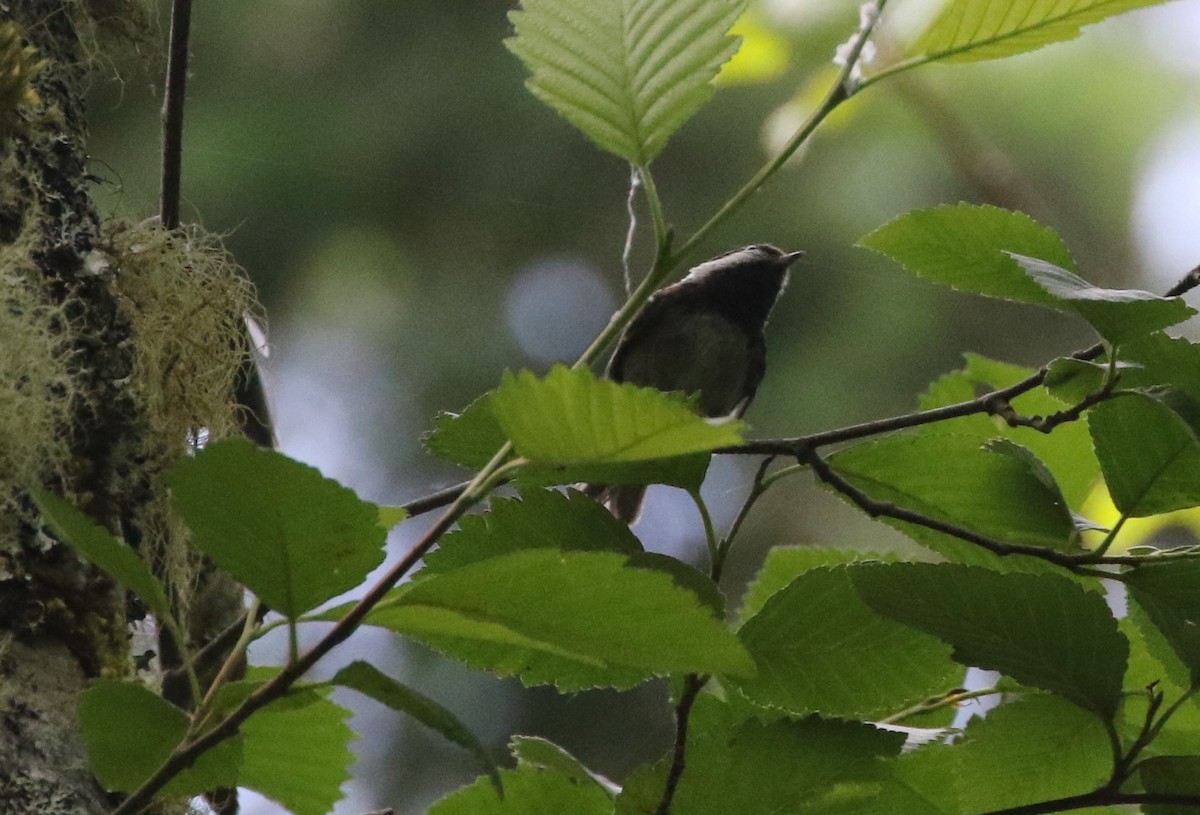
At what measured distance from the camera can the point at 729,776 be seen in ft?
2.84

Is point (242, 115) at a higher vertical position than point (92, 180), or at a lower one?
higher

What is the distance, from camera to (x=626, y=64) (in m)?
0.81

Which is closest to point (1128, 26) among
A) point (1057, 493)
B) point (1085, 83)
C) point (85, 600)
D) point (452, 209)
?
point (1085, 83)

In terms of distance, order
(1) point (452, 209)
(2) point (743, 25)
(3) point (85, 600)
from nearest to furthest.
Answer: (3) point (85, 600) → (2) point (743, 25) → (1) point (452, 209)

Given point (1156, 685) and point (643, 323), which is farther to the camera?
point (643, 323)

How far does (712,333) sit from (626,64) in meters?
2.29

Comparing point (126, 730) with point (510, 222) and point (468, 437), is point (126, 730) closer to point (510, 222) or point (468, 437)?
point (468, 437)

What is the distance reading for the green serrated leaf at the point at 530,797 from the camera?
0.92 metres

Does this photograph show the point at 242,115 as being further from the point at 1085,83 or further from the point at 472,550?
the point at 472,550

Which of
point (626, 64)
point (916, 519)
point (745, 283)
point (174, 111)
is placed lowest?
point (916, 519)

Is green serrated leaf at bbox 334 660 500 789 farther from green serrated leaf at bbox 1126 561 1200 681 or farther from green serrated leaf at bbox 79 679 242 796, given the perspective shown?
green serrated leaf at bbox 1126 561 1200 681

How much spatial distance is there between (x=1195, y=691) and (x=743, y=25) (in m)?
0.95

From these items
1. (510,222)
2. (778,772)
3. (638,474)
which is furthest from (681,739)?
(510,222)

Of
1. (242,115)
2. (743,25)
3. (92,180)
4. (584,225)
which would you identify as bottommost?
(92,180)
